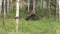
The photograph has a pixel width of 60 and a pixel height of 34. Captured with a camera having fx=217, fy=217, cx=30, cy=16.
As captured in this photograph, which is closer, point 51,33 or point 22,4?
point 51,33

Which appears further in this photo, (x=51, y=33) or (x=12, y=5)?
(x=12, y=5)

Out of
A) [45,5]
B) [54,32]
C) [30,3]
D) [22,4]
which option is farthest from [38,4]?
[54,32]

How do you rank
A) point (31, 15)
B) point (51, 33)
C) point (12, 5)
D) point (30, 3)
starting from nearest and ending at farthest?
point (51, 33), point (31, 15), point (30, 3), point (12, 5)

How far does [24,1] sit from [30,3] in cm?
1020

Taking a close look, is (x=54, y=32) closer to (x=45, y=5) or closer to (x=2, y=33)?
(x=2, y=33)

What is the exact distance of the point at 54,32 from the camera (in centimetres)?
1036

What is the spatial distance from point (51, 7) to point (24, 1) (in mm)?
8007

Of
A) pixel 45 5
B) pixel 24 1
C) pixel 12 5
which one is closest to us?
pixel 45 5

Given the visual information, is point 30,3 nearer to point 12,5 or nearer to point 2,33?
point 12,5

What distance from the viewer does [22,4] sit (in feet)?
97.0

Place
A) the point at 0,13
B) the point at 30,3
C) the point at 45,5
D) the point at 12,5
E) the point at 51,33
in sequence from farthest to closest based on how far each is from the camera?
the point at 12,5, the point at 45,5, the point at 30,3, the point at 0,13, the point at 51,33

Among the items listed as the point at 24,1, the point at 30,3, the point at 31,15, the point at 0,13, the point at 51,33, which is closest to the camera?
the point at 51,33

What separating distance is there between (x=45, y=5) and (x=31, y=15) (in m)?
8.83

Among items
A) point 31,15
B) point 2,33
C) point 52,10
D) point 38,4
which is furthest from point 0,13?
point 2,33
